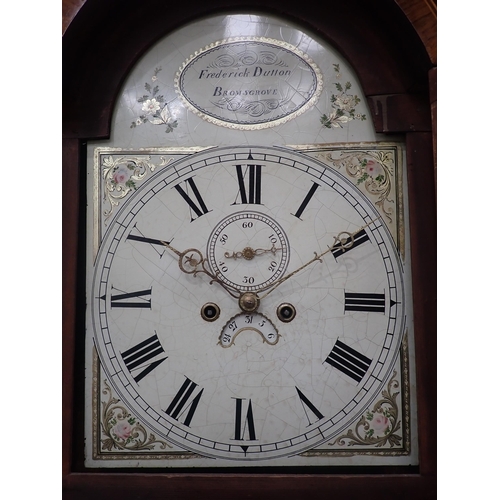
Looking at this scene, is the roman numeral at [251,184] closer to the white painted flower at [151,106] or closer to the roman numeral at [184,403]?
the white painted flower at [151,106]

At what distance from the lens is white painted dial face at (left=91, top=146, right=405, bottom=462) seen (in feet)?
4.55

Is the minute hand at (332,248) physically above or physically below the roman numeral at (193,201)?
below

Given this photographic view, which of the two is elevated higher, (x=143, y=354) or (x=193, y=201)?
(x=193, y=201)

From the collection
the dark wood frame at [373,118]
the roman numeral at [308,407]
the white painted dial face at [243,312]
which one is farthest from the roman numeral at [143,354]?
the roman numeral at [308,407]

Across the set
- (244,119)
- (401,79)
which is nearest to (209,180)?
(244,119)

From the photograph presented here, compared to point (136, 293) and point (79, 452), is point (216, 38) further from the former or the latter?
point (79, 452)

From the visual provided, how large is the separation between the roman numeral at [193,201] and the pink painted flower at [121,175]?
0.40 feet

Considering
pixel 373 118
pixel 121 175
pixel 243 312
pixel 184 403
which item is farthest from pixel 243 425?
pixel 373 118

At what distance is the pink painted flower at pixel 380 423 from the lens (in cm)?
138

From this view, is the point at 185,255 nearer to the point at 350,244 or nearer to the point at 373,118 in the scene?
the point at 350,244

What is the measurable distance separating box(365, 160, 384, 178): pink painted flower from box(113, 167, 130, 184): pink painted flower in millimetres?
568

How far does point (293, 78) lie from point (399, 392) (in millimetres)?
775

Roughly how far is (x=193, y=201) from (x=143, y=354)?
376 millimetres

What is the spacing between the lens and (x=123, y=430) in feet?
4.59
